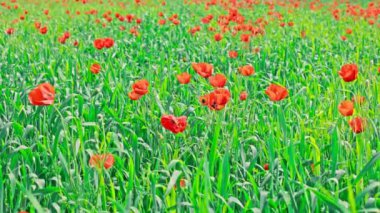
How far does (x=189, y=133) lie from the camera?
3.13m

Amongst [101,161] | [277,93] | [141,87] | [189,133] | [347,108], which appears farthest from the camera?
[189,133]

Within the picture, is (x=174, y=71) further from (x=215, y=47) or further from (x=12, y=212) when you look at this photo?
(x=12, y=212)

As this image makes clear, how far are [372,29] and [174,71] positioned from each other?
462cm

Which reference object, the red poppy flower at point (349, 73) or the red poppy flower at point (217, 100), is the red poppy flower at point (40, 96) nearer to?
the red poppy flower at point (217, 100)

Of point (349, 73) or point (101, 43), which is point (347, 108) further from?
point (101, 43)

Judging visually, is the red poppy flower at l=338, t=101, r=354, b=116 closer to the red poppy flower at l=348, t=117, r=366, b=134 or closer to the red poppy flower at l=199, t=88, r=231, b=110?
the red poppy flower at l=348, t=117, r=366, b=134

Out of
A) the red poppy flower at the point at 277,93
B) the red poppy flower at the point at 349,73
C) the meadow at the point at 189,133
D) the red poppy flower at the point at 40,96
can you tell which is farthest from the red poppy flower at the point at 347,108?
the red poppy flower at the point at 40,96

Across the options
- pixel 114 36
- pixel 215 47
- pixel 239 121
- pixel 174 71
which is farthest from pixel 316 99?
pixel 114 36

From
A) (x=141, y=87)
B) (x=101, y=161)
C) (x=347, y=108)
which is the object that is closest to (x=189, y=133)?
(x=141, y=87)

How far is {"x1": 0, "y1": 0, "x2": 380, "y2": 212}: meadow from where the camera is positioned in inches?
86.0

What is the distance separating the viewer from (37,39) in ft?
24.0

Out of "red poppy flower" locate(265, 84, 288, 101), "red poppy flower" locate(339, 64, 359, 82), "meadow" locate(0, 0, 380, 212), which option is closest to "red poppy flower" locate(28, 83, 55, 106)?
"meadow" locate(0, 0, 380, 212)

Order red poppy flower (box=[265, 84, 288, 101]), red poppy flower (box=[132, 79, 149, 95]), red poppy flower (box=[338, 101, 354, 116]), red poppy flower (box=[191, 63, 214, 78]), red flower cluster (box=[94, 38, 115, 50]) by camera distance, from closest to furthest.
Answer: red poppy flower (box=[338, 101, 354, 116]), red poppy flower (box=[265, 84, 288, 101]), red poppy flower (box=[132, 79, 149, 95]), red poppy flower (box=[191, 63, 214, 78]), red flower cluster (box=[94, 38, 115, 50])

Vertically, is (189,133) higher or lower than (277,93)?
lower
